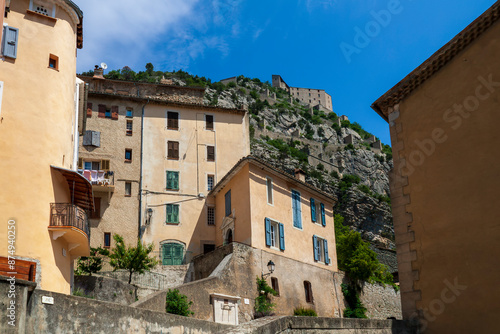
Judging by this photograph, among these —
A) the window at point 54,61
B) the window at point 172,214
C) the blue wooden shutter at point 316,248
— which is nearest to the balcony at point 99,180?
the window at point 172,214

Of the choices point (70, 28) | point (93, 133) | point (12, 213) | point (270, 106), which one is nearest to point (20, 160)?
point (12, 213)

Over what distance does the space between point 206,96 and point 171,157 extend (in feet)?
178

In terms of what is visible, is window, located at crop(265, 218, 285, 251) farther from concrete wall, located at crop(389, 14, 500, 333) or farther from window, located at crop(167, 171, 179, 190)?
concrete wall, located at crop(389, 14, 500, 333)

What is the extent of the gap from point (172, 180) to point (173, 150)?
222 centimetres

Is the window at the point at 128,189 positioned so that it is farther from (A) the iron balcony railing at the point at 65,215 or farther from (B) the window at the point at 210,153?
(A) the iron balcony railing at the point at 65,215

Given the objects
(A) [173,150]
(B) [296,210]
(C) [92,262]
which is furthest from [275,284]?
(A) [173,150]

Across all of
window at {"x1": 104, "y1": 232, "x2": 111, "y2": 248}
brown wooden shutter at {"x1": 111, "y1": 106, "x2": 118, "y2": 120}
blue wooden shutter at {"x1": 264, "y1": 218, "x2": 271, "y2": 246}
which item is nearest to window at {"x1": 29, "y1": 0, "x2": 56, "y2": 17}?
brown wooden shutter at {"x1": 111, "y1": 106, "x2": 118, "y2": 120}

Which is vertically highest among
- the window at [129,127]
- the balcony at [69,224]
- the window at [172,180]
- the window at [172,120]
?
the window at [172,120]

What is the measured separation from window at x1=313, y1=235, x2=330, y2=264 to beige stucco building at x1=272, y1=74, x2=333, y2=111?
11663 cm

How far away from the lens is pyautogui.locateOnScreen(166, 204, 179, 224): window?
35.8 meters

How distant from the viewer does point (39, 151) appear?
20234 mm

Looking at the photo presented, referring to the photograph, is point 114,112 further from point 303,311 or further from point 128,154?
point 303,311

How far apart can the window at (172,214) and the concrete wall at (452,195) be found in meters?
21.7

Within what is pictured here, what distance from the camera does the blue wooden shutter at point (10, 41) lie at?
68.1 feet
